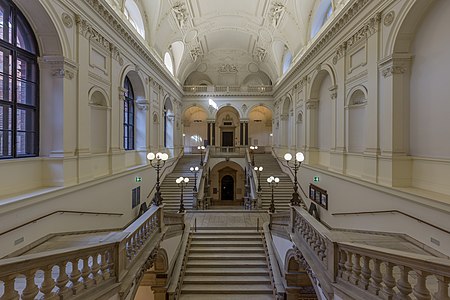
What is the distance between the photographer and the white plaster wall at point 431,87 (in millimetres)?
6434

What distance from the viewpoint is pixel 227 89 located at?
27.6 meters

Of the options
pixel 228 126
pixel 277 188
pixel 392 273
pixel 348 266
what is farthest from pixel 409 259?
pixel 228 126

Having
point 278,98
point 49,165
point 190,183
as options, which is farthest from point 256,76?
→ point 49,165

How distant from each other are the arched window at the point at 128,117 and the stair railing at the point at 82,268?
8.22m

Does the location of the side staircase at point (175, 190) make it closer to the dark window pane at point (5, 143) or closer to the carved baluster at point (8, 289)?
the dark window pane at point (5, 143)

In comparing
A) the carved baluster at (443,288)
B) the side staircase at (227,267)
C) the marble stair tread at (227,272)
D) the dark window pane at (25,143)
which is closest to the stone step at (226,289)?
the side staircase at (227,267)

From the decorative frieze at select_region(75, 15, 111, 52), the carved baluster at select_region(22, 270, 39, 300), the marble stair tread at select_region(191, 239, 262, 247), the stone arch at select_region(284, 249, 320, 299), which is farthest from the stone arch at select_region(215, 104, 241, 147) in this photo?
the carved baluster at select_region(22, 270, 39, 300)

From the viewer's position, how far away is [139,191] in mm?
14289

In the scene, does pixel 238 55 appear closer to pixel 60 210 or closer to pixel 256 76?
pixel 256 76

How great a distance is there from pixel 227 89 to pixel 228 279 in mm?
20910

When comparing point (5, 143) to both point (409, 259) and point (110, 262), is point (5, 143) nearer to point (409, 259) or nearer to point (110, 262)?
point (110, 262)

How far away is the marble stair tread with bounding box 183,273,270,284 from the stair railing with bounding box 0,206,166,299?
3.78 metres

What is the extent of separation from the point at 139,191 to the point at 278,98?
15.8 metres

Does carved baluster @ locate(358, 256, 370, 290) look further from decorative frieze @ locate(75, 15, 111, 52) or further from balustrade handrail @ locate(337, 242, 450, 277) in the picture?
decorative frieze @ locate(75, 15, 111, 52)
